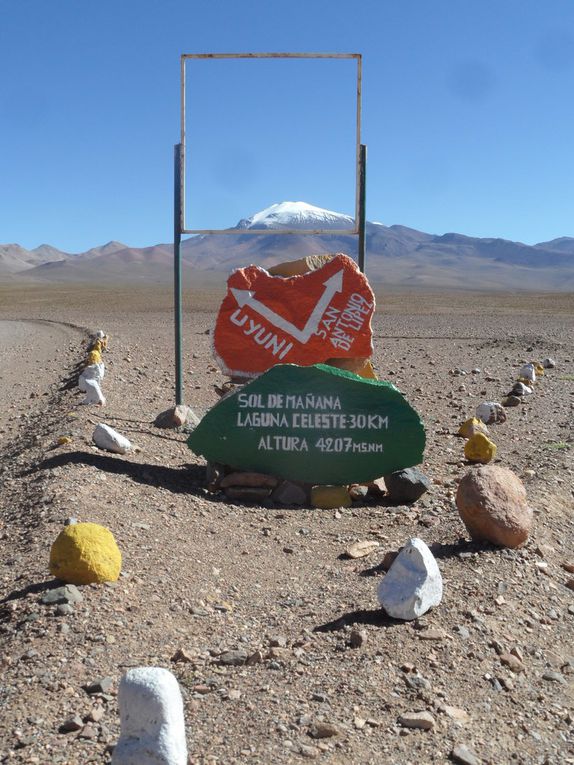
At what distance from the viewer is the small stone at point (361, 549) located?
526 cm

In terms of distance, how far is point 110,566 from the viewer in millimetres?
4375

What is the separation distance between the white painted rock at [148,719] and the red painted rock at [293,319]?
4913 mm

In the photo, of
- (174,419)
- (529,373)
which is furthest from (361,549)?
(529,373)

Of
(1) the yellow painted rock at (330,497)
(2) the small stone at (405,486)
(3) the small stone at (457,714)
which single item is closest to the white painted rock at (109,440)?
(1) the yellow painted rock at (330,497)

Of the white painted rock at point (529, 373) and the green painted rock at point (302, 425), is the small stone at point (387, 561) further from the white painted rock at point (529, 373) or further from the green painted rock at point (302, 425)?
the white painted rock at point (529, 373)

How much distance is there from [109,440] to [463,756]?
175 inches

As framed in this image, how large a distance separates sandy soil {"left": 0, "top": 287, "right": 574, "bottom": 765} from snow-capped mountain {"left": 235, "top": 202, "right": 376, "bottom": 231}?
2249 millimetres

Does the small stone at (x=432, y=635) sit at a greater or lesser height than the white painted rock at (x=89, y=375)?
lesser

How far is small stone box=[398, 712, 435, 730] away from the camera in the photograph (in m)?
3.31

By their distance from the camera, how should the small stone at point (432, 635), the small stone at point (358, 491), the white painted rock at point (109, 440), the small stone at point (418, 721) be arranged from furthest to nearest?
the white painted rock at point (109, 440)
the small stone at point (358, 491)
the small stone at point (432, 635)
the small stone at point (418, 721)

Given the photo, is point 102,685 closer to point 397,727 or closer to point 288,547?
point 397,727

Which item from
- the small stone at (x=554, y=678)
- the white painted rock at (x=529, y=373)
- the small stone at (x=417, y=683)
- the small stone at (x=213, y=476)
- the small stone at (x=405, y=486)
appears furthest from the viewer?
the white painted rock at (x=529, y=373)

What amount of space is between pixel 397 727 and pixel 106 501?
111 inches

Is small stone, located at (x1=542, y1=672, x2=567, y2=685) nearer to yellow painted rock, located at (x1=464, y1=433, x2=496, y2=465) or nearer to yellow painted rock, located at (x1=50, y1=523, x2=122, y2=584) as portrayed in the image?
yellow painted rock, located at (x1=50, y1=523, x2=122, y2=584)
